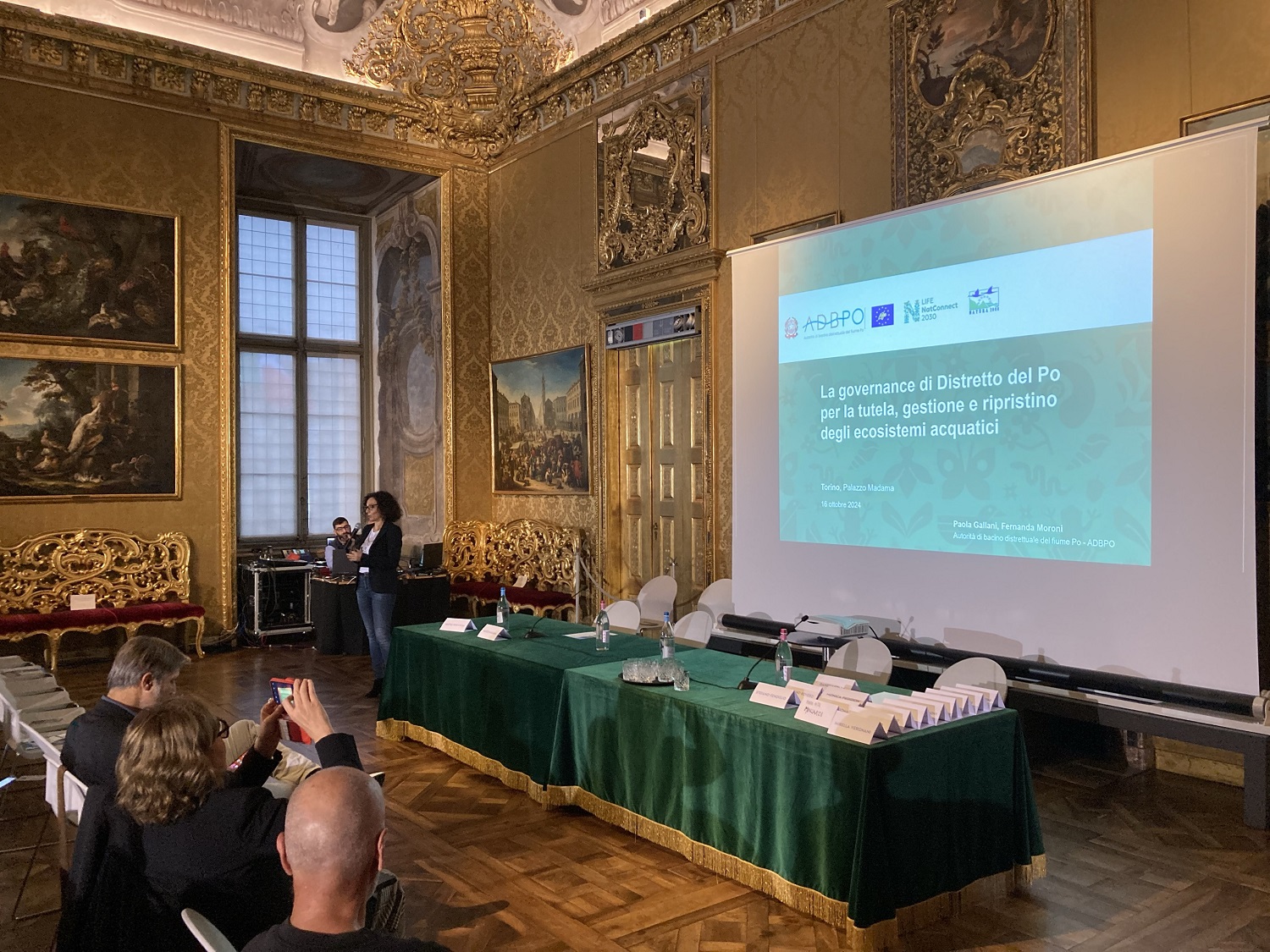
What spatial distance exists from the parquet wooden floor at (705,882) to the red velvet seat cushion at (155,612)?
151 inches

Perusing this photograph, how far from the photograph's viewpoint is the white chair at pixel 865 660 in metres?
5.03

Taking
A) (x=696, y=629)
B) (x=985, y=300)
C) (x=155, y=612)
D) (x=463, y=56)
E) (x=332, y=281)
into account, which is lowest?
(x=155, y=612)

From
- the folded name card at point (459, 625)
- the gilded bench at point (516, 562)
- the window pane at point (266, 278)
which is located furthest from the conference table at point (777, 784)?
the window pane at point (266, 278)

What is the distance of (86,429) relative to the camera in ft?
29.9

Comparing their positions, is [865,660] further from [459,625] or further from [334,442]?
[334,442]

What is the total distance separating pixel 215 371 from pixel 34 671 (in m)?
5.22

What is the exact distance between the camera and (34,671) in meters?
5.20

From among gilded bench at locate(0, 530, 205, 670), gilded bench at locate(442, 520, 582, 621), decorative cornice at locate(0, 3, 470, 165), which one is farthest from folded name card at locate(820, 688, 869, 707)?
decorative cornice at locate(0, 3, 470, 165)

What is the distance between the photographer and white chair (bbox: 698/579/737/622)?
7508mm

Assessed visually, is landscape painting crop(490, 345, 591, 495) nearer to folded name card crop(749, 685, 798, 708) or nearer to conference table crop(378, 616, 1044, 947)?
conference table crop(378, 616, 1044, 947)

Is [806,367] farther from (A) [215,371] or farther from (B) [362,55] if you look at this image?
(A) [215,371]

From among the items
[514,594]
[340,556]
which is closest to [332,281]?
[340,556]

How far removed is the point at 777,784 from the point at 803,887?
36 centimetres

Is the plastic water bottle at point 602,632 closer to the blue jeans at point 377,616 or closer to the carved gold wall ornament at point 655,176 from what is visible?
the blue jeans at point 377,616
